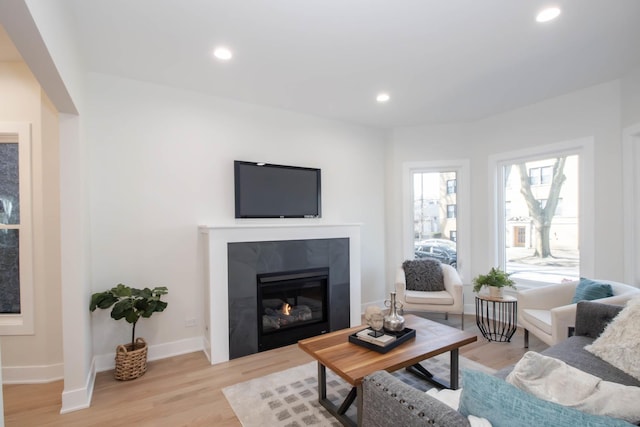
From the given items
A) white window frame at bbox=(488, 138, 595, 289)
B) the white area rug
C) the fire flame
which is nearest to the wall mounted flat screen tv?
the fire flame

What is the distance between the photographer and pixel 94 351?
2840mm

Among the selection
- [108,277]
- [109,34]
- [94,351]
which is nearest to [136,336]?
[94,351]

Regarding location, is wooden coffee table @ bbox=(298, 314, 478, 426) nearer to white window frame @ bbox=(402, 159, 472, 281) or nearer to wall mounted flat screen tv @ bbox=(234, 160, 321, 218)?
wall mounted flat screen tv @ bbox=(234, 160, 321, 218)

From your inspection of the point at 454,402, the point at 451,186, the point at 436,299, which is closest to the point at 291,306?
the point at 436,299

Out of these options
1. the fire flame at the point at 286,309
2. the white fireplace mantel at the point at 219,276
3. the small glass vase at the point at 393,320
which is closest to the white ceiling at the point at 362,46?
the white fireplace mantel at the point at 219,276

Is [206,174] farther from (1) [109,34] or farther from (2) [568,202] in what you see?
(2) [568,202]

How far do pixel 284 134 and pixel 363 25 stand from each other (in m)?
1.86

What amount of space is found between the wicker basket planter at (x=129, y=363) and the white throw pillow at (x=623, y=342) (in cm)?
343

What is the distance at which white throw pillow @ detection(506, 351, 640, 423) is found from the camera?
3.07ft

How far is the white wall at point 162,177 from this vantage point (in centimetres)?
290

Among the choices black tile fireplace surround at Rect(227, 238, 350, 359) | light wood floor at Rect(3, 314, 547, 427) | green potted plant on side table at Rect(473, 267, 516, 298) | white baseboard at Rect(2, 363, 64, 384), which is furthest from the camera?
green potted plant on side table at Rect(473, 267, 516, 298)

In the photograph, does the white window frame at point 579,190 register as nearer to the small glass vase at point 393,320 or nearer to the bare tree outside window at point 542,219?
the bare tree outside window at point 542,219

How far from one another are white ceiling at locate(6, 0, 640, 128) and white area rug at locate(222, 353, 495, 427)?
2.73m

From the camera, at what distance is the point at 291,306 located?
11.7ft
